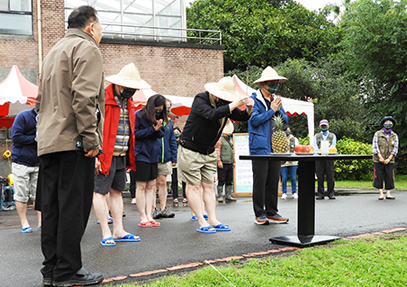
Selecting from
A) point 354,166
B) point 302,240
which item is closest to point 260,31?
point 354,166

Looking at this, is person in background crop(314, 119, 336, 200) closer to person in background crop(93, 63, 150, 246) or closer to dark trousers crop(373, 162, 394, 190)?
dark trousers crop(373, 162, 394, 190)

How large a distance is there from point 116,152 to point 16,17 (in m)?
17.0

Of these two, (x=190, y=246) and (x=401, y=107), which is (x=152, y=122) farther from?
(x=401, y=107)

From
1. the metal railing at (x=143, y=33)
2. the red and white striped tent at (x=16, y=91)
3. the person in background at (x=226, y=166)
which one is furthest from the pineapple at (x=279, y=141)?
the metal railing at (x=143, y=33)

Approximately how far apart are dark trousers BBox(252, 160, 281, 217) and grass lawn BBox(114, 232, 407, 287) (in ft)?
6.29

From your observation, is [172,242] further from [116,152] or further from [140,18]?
[140,18]

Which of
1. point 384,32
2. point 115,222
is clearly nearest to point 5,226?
point 115,222

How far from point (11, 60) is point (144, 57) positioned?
6.03 m

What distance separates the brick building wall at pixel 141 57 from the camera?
66.2 ft

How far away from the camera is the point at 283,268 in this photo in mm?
4316

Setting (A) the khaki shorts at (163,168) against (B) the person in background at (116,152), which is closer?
(B) the person in background at (116,152)

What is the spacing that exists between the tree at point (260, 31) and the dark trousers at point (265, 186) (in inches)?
1100

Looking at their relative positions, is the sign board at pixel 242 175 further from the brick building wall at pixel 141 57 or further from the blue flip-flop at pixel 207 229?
the brick building wall at pixel 141 57

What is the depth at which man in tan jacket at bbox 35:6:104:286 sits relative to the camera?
3926 millimetres
